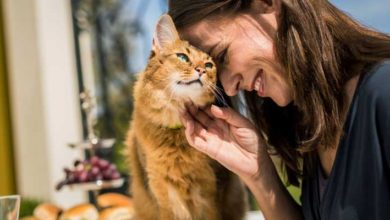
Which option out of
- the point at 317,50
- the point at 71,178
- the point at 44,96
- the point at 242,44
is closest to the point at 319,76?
the point at 317,50

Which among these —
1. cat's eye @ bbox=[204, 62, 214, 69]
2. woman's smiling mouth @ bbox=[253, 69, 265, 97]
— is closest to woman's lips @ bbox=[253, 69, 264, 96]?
woman's smiling mouth @ bbox=[253, 69, 265, 97]

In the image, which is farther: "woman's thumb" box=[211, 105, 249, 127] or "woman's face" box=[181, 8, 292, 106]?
"woman's thumb" box=[211, 105, 249, 127]

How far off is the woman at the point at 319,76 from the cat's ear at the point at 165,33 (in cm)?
3

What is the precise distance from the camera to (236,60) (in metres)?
1.04

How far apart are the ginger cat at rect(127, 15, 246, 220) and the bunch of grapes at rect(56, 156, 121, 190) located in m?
0.65

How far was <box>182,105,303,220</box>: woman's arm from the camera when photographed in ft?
3.77

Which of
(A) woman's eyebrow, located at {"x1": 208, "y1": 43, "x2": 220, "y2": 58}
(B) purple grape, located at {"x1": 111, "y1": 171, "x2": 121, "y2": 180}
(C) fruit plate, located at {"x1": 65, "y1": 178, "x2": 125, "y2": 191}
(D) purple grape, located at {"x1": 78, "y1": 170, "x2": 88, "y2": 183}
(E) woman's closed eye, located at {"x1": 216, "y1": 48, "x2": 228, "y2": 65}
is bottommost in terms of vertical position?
(C) fruit plate, located at {"x1": 65, "y1": 178, "x2": 125, "y2": 191}

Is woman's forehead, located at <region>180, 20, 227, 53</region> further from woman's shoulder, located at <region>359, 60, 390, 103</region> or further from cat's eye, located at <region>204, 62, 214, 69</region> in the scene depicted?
woman's shoulder, located at <region>359, 60, 390, 103</region>

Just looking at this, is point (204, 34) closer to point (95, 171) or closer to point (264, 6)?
point (264, 6)

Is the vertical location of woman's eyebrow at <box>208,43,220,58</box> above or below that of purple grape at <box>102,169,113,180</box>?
above

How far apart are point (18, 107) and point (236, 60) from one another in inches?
59.7

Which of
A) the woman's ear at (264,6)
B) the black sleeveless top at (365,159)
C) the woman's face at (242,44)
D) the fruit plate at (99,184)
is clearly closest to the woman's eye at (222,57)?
the woman's face at (242,44)

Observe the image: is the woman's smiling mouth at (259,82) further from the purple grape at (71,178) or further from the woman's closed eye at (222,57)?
the purple grape at (71,178)

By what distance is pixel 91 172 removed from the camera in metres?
1.87
